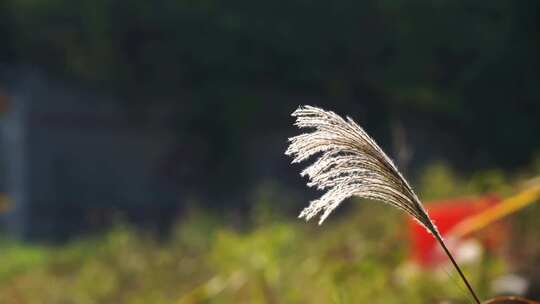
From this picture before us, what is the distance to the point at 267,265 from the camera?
19.2 feet

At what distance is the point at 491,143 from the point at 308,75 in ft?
11.2

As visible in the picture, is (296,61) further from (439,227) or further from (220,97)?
(439,227)

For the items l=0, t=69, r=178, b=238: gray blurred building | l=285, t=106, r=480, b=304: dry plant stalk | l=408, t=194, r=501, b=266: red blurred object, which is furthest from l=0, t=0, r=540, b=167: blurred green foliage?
l=285, t=106, r=480, b=304: dry plant stalk

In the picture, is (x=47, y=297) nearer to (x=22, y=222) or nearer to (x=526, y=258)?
(x=526, y=258)

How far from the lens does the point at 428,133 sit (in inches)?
714

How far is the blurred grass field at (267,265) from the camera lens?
548 centimetres

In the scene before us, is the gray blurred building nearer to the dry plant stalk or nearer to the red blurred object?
the red blurred object

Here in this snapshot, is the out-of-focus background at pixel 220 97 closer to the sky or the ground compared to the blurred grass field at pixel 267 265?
closer to the sky

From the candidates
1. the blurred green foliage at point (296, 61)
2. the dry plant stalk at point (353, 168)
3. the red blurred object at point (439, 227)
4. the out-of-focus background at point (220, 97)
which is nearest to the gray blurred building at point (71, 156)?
the out-of-focus background at point (220, 97)

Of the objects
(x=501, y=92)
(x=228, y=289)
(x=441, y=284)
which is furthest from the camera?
(x=501, y=92)

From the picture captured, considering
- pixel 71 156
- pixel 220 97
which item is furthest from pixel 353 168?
pixel 71 156

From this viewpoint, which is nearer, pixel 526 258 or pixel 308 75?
pixel 526 258

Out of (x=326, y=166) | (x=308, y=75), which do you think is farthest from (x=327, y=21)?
(x=326, y=166)

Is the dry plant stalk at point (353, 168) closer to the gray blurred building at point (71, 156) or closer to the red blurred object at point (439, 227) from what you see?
the red blurred object at point (439, 227)
